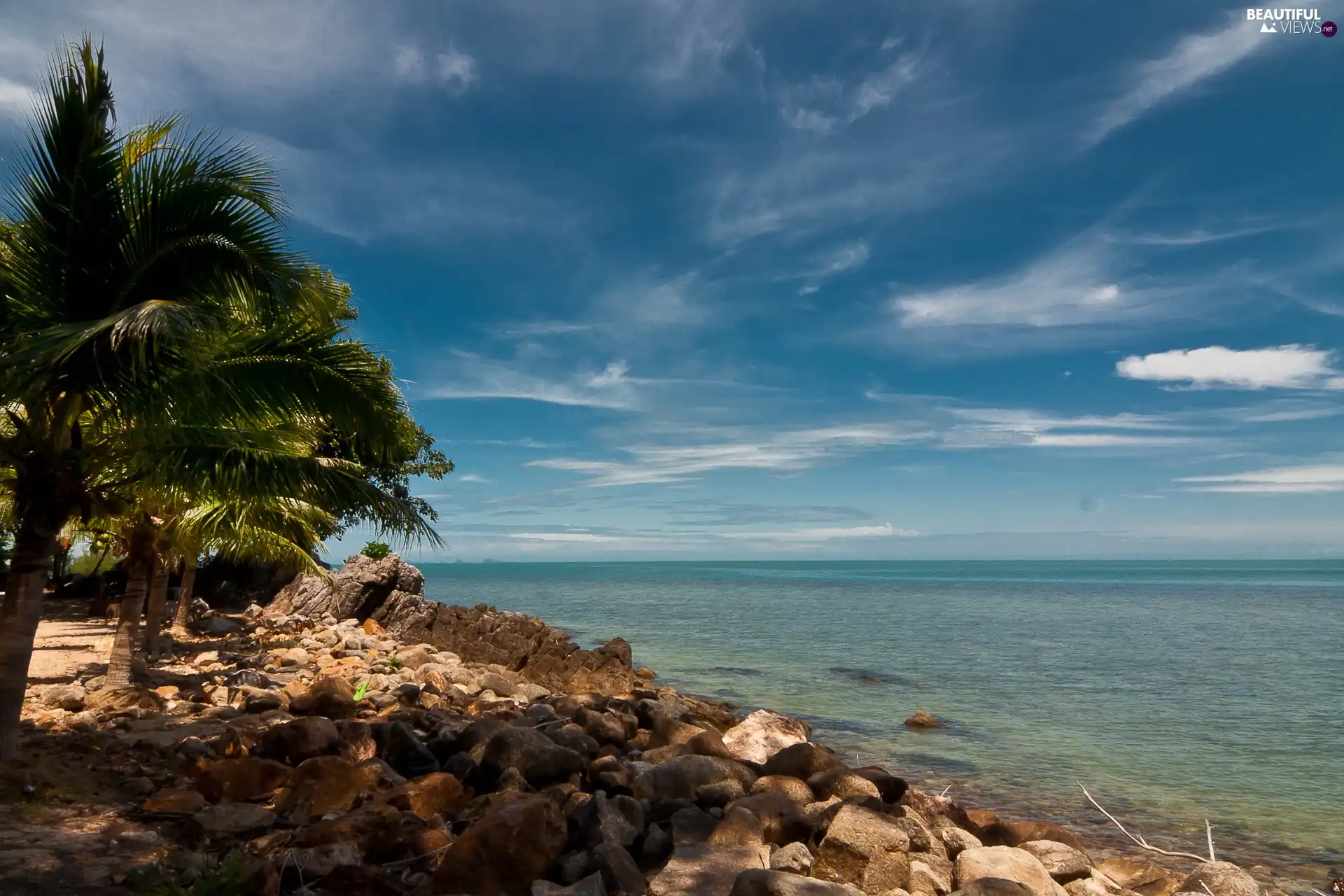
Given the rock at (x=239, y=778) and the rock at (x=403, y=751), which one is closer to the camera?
the rock at (x=239, y=778)

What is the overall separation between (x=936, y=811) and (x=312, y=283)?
9.08 metres

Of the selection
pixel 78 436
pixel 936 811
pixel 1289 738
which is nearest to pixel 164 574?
pixel 78 436

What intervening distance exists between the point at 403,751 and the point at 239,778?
5.59 feet

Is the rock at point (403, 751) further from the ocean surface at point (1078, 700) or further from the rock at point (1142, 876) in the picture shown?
the ocean surface at point (1078, 700)

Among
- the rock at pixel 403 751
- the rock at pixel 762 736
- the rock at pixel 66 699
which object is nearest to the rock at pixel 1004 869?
the rock at pixel 762 736

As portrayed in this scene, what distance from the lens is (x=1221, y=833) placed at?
1145 centimetres

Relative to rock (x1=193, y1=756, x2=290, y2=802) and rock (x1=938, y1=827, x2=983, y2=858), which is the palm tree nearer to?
→ rock (x1=193, y1=756, x2=290, y2=802)

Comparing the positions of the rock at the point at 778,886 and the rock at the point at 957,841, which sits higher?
the rock at the point at 778,886

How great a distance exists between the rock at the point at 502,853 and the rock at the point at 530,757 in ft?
6.50

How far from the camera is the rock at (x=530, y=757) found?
867cm

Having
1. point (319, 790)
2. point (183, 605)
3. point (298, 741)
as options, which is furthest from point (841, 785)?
point (183, 605)

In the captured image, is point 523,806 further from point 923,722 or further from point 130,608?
point 923,722

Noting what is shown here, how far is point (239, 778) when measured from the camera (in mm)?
8172

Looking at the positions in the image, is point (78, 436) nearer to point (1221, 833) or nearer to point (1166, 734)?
point (1221, 833)
